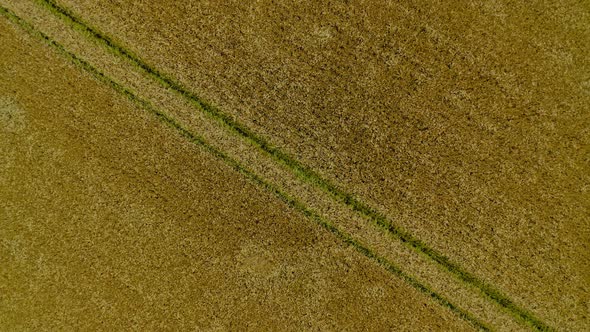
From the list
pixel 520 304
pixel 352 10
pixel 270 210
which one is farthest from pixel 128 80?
pixel 520 304

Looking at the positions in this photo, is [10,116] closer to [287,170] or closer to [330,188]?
[287,170]

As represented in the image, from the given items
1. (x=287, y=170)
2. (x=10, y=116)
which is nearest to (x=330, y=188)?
(x=287, y=170)

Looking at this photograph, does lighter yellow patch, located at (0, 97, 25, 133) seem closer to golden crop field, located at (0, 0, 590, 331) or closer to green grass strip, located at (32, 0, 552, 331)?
golden crop field, located at (0, 0, 590, 331)

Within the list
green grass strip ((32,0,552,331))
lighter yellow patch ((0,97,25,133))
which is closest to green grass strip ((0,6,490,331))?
green grass strip ((32,0,552,331))

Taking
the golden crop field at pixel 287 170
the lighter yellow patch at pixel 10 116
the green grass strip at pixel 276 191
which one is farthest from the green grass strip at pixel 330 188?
the lighter yellow patch at pixel 10 116

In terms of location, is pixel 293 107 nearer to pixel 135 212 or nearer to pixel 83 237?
pixel 135 212

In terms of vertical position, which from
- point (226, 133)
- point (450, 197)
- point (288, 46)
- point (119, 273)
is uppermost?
point (288, 46)
